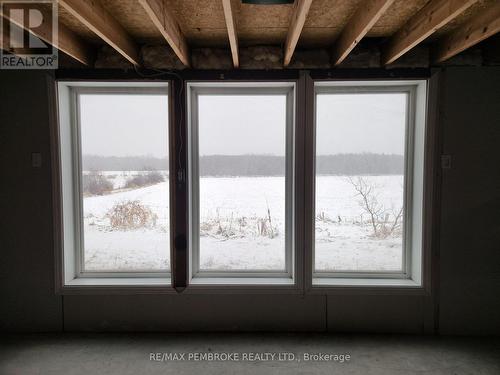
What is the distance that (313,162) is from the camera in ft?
7.04

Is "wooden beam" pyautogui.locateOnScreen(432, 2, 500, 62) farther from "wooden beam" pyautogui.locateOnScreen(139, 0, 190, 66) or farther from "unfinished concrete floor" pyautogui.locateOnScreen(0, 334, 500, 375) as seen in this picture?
"unfinished concrete floor" pyautogui.locateOnScreen(0, 334, 500, 375)

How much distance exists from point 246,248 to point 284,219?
0.45m

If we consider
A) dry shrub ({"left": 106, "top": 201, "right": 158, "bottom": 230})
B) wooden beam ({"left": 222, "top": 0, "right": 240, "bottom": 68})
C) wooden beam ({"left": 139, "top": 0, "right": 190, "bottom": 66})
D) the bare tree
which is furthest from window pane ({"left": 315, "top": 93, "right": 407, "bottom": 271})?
dry shrub ({"left": 106, "top": 201, "right": 158, "bottom": 230})

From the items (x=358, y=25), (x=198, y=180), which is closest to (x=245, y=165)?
(x=198, y=180)

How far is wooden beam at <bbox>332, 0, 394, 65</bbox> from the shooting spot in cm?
141

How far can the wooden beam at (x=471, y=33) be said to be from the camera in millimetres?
1534

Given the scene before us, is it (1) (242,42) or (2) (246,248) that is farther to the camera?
(2) (246,248)

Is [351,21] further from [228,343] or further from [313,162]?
[228,343]

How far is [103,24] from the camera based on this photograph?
62.7 inches

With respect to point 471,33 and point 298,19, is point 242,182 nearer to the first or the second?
point 298,19

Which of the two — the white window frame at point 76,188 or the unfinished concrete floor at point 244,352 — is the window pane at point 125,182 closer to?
the white window frame at point 76,188

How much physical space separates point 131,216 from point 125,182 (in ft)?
1.05

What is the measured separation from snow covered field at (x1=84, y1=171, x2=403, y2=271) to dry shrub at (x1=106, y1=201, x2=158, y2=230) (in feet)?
0.10

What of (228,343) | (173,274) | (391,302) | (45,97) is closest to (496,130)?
(391,302)
